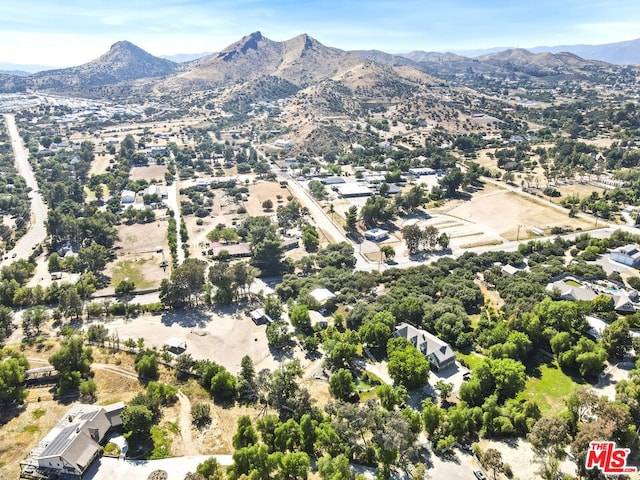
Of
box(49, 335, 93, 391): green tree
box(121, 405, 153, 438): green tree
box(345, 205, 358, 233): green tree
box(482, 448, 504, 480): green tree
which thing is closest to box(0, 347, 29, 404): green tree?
box(49, 335, 93, 391): green tree

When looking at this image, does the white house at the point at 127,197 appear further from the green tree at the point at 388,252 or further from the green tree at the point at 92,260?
the green tree at the point at 388,252

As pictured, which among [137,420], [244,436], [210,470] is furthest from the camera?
[137,420]

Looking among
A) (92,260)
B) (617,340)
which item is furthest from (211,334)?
(617,340)

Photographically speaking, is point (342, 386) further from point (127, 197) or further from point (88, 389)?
point (127, 197)

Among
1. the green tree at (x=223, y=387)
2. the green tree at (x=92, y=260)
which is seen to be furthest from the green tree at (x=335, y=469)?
the green tree at (x=92, y=260)

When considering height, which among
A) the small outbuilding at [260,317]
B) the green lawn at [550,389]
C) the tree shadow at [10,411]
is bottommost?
the tree shadow at [10,411]

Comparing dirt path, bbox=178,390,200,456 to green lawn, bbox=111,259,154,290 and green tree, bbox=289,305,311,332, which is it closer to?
green tree, bbox=289,305,311,332
